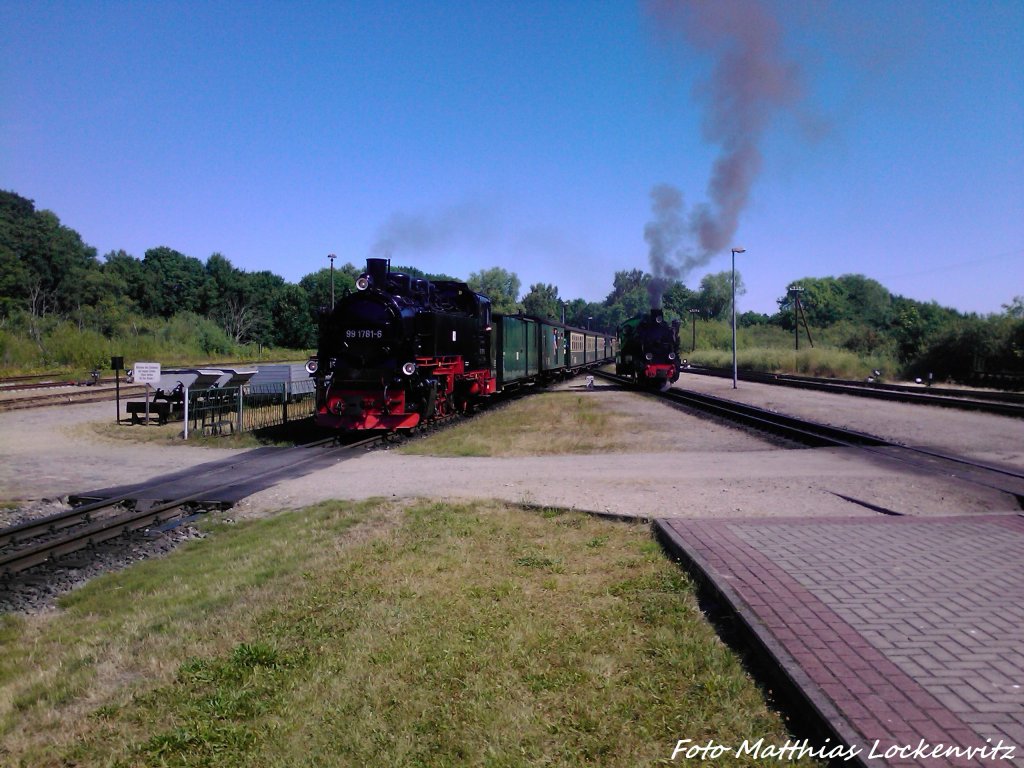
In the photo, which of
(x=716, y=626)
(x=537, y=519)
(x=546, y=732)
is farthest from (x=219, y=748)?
(x=537, y=519)

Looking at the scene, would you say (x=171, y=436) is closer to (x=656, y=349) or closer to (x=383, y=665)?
(x=383, y=665)

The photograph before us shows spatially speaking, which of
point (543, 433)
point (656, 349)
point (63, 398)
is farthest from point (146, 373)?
point (656, 349)

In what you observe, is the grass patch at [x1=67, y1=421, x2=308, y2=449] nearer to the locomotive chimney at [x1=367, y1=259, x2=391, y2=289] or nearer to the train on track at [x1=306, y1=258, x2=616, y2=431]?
the train on track at [x1=306, y1=258, x2=616, y2=431]

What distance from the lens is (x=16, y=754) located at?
11.5 feet

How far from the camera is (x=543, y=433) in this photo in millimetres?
16594

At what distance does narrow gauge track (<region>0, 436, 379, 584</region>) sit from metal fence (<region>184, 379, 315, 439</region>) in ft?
13.9

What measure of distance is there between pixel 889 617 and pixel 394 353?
12.1 meters

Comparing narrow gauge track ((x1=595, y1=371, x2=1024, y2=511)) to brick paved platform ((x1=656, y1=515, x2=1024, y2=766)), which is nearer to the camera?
brick paved platform ((x1=656, y1=515, x2=1024, y2=766))

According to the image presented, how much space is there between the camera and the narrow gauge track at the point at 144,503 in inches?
299

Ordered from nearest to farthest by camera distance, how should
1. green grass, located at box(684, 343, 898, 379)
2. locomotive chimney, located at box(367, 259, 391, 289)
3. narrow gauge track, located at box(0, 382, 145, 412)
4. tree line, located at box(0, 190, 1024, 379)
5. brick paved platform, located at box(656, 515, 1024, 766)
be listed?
brick paved platform, located at box(656, 515, 1024, 766) < locomotive chimney, located at box(367, 259, 391, 289) < narrow gauge track, located at box(0, 382, 145, 412) < tree line, located at box(0, 190, 1024, 379) < green grass, located at box(684, 343, 898, 379)

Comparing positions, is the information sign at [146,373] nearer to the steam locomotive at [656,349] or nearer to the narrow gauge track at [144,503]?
the narrow gauge track at [144,503]

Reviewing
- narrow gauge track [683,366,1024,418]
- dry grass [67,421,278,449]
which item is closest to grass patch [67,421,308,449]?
dry grass [67,421,278,449]

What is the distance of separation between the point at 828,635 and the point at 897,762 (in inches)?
53.4

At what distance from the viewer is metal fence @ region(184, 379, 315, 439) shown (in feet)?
59.0
